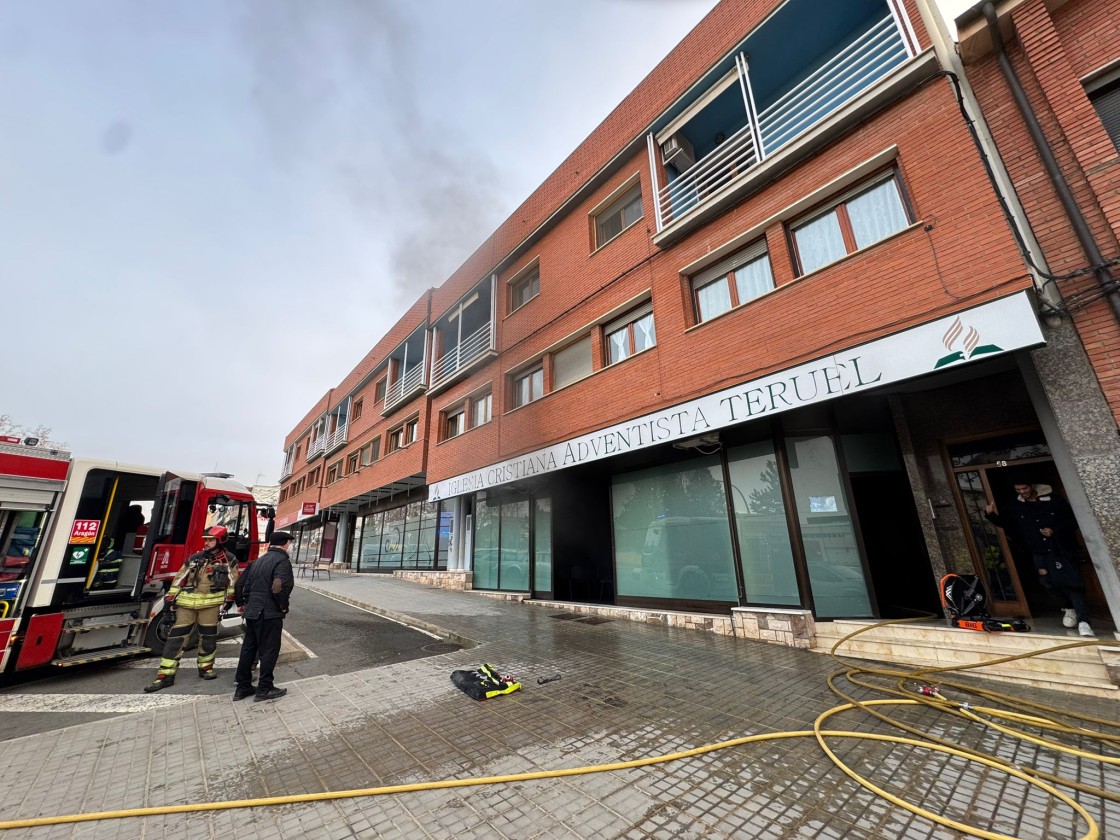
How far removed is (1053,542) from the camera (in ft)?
17.3

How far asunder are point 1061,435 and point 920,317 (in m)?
1.98

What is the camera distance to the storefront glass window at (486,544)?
13711 mm

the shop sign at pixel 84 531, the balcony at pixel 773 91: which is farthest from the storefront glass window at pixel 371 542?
the balcony at pixel 773 91

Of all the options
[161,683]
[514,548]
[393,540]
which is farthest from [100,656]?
[393,540]

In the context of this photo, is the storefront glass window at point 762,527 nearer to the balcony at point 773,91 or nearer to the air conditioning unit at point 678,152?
the balcony at point 773,91

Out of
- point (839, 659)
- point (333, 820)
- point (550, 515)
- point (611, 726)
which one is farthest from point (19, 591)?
point (839, 659)

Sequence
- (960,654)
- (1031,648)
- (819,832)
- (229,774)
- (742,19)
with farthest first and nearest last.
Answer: (742,19), (960,654), (1031,648), (229,774), (819,832)

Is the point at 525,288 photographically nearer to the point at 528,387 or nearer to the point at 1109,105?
the point at 528,387

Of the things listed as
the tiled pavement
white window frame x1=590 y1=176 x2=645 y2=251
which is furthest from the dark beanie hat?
white window frame x1=590 y1=176 x2=645 y2=251

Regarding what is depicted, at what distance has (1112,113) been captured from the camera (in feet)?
18.0

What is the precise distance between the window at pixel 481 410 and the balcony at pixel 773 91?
7.82 meters

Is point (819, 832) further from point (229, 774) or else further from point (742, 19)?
point (742, 19)

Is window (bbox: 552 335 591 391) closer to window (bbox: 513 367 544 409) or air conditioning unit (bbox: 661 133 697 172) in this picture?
window (bbox: 513 367 544 409)

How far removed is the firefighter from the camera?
5.23 m
